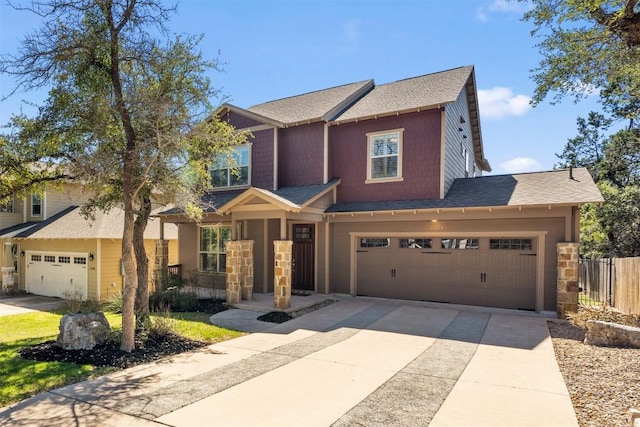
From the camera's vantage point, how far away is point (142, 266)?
910 centimetres

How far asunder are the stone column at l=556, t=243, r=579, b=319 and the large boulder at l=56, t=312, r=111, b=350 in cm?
1059

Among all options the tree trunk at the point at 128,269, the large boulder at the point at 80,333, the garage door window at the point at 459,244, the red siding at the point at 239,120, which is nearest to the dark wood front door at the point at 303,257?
the red siding at the point at 239,120

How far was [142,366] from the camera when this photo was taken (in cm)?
631

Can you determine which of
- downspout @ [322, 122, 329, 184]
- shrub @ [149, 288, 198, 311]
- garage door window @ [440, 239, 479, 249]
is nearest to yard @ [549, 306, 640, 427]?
garage door window @ [440, 239, 479, 249]

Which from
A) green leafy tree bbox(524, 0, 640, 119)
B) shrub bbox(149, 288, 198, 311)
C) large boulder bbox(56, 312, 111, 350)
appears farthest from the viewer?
shrub bbox(149, 288, 198, 311)

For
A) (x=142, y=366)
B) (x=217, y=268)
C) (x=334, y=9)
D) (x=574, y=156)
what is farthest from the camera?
(x=574, y=156)

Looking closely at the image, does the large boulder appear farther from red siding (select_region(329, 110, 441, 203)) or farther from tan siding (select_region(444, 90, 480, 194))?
tan siding (select_region(444, 90, 480, 194))

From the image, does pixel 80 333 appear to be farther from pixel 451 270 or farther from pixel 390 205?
pixel 451 270

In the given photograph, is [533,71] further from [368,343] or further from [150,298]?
[150,298]

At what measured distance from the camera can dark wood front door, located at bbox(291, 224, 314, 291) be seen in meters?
13.4

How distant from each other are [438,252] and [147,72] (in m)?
9.04

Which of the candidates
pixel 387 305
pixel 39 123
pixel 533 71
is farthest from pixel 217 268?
pixel 533 71

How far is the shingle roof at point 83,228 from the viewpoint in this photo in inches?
567

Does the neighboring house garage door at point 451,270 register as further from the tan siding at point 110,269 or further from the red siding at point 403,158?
the tan siding at point 110,269
